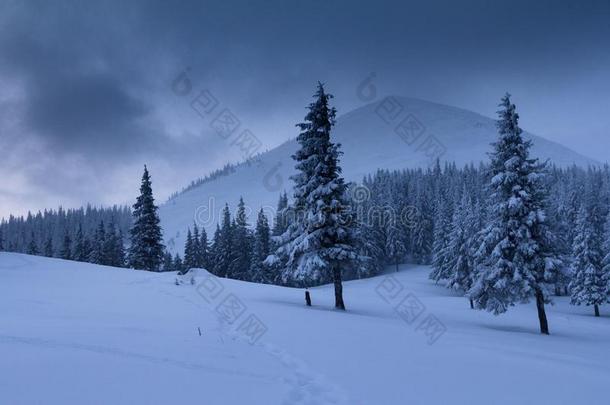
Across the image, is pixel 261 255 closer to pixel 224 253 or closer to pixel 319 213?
pixel 224 253

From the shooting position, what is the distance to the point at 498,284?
66.6 feet

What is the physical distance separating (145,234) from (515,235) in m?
36.9

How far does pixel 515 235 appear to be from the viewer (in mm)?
20703

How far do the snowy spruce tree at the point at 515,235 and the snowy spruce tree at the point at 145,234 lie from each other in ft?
111

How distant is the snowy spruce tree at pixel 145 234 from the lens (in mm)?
41844

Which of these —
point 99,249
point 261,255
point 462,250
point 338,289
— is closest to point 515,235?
point 338,289

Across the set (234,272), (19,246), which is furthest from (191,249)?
(19,246)

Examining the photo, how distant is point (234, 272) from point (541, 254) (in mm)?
48157

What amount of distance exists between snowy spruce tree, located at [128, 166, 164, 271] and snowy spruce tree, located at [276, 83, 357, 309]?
81.3 ft

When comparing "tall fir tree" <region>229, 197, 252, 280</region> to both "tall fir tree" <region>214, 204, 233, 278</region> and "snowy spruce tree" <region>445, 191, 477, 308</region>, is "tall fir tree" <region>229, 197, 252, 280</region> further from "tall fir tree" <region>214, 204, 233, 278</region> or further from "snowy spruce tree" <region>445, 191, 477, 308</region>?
"snowy spruce tree" <region>445, 191, 477, 308</region>

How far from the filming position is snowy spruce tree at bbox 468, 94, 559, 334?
2027 cm

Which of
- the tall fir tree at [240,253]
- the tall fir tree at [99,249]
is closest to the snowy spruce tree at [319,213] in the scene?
the tall fir tree at [240,253]

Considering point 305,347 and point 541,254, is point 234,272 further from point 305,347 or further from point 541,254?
point 305,347

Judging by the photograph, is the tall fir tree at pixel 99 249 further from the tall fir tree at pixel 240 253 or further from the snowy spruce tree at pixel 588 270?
the snowy spruce tree at pixel 588 270
